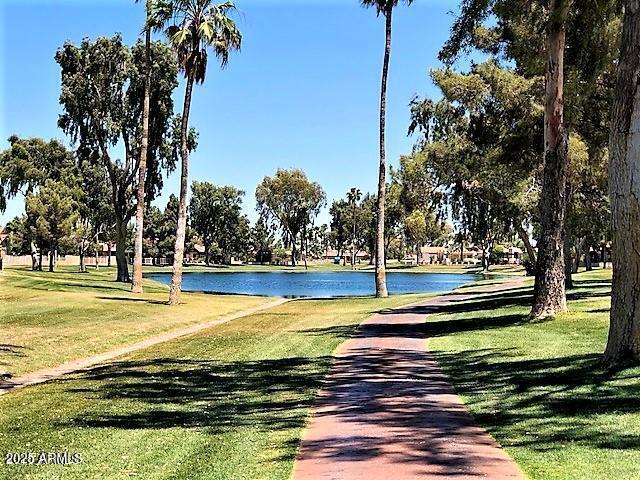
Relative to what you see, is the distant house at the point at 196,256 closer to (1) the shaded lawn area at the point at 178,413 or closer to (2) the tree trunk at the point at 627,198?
(1) the shaded lawn area at the point at 178,413

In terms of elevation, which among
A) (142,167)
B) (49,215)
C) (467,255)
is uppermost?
(142,167)

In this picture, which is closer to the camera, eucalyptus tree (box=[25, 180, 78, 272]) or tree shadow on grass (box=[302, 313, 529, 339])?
tree shadow on grass (box=[302, 313, 529, 339])

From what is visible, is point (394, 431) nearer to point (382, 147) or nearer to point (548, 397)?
point (548, 397)

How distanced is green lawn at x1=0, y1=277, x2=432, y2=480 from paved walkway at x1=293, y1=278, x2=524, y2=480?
297 millimetres

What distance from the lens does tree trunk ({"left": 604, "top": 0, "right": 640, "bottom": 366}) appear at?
10664 millimetres

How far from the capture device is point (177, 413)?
9156 millimetres

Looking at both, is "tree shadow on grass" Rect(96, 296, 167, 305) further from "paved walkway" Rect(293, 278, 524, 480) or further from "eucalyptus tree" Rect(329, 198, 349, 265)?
"eucalyptus tree" Rect(329, 198, 349, 265)

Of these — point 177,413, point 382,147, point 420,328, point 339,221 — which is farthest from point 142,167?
point 339,221

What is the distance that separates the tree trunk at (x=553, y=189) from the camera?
17812mm

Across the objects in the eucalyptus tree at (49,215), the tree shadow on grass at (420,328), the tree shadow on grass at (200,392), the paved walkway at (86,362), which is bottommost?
the paved walkway at (86,362)

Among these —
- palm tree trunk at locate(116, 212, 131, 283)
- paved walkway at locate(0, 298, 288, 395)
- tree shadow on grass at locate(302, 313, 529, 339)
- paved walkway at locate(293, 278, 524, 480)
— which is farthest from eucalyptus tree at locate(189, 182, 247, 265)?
paved walkway at locate(293, 278, 524, 480)

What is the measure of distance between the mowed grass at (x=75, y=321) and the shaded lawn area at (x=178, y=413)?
5.37ft

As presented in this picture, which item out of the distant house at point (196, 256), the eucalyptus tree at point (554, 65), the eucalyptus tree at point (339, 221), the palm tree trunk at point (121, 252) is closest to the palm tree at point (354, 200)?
the eucalyptus tree at point (339, 221)

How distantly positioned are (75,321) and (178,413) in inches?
483
